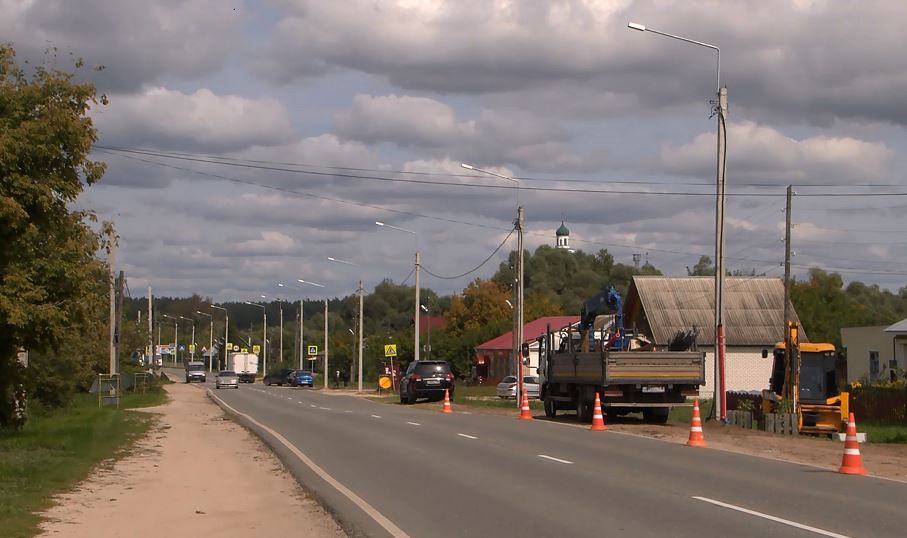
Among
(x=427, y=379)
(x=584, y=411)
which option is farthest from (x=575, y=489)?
(x=427, y=379)

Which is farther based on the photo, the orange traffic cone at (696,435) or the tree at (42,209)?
the orange traffic cone at (696,435)

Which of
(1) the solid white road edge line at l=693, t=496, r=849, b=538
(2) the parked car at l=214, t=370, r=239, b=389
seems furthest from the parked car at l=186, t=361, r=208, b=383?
(1) the solid white road edge line at l=693, t=496, r=849, b=538

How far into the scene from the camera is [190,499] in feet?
48.7

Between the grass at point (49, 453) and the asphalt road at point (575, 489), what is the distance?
3.38 m

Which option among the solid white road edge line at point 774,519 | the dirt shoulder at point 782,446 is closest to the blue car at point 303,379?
the dirt shoulder at point 782,446

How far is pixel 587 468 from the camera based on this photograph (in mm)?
17938

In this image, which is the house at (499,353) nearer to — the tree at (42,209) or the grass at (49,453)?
the grass at (49,453)

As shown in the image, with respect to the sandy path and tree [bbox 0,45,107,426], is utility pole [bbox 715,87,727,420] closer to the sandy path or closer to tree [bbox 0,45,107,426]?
the sandy path

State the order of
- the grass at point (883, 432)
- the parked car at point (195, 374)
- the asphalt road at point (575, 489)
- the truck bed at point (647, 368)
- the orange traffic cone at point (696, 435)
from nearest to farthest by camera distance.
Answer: the asphalt road at point (575, 489)
the orange traffic cone at point (696, 435)
the grass at point (883, 432)
the truck bed at point (647, 368)
the parked car at point (195, 374)

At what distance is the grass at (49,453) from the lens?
1320cm

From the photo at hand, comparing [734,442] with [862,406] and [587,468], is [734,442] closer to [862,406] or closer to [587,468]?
[587,468]

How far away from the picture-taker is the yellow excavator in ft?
93.6

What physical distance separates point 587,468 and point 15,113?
11.8 m

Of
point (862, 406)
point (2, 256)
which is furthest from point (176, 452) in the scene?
point (862, 406)
